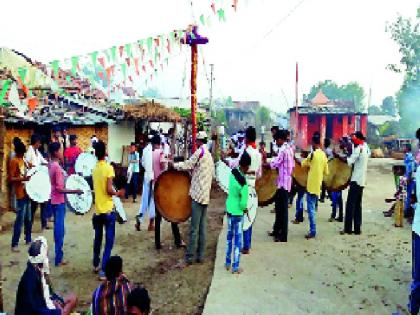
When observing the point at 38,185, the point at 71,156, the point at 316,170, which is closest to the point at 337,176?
the point at 316,170

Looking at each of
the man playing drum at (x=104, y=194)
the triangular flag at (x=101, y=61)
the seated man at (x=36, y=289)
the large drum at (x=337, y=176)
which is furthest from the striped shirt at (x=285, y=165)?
the seated man at (x=36, y=289)

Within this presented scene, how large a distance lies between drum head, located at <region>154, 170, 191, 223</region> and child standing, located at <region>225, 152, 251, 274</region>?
1.13 metres

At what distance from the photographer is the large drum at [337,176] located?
9.23 metres

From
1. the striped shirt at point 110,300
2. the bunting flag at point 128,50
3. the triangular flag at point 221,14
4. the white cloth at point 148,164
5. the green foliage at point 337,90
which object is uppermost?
the green foliage at point 337,90

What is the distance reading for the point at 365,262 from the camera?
6.62 meters

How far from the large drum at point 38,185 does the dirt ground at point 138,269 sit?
910 millimetres

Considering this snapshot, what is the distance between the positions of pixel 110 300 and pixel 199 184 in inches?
115

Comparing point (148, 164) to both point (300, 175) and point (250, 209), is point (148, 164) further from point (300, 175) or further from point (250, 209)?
point (300, 175)

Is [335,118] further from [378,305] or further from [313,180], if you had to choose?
[378,305]

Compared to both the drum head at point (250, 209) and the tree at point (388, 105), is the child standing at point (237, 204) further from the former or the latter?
the tree at point (388, 105)

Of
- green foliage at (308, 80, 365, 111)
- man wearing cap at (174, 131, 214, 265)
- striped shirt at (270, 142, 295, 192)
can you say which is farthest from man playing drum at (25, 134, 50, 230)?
green foliage at (308, 80, 365, 111)

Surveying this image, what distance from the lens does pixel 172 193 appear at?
705cm

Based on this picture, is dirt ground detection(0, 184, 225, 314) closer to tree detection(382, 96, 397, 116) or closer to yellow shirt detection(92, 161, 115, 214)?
yellow shirt detection(92, 161, 115, 214)

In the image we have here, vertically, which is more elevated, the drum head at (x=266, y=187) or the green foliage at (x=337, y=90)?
the green foliage at (x=337, y=90)
